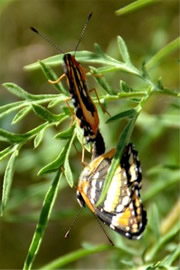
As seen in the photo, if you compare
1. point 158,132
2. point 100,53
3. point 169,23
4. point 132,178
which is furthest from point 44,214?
point 169,23

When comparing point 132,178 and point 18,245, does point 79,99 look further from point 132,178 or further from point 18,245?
point 18,245

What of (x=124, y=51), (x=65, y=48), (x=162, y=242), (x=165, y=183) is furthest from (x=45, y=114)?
(x=65, y=48)

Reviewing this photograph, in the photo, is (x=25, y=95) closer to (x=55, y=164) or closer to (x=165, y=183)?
(x=55, y=164)

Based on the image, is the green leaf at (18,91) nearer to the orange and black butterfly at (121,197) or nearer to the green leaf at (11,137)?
the green leaf at (11,137)

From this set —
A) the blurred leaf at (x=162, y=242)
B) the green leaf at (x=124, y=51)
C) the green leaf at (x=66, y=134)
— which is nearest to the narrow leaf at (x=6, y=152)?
the green leaf at (x=66, y=134)

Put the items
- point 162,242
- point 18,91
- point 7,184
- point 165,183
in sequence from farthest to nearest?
1. point 165,183
2. point 162,242
3. point 18,91
4. point 7,184

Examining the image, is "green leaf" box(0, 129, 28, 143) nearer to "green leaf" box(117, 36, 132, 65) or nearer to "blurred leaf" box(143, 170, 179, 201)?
"green leaf" box(117, 36, 132, 65)
